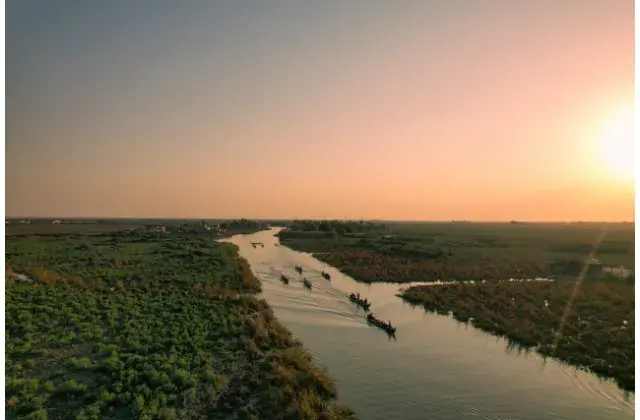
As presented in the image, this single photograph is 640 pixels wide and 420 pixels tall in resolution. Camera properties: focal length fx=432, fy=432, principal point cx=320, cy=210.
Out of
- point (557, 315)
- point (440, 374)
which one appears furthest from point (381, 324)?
point (557, 315)

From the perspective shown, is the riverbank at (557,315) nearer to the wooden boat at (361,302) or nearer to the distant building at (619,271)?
the wooden boat at (361,302)

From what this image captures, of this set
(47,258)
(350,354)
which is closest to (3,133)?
(350,354)

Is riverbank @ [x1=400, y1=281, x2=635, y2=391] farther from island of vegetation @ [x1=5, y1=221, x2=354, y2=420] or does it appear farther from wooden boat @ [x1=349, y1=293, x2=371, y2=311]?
island of vegetation @ [x1=5, y1=221, x2=354, y2=420]

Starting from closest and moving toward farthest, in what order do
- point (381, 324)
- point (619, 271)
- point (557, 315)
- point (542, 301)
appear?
point (381, 324) < point (557, 315) < point (542, 301) < point (619, 271)

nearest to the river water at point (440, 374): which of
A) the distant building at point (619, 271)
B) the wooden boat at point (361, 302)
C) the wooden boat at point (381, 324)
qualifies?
the wooden boat at point (381, 324)

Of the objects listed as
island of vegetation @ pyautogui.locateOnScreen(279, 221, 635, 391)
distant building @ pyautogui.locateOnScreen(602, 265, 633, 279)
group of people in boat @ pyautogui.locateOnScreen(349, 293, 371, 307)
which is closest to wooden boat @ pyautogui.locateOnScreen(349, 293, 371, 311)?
group of people in boat @ pyautogui.locateOnScreen(349, 293, 371, 307)

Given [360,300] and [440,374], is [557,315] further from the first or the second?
[440,374]

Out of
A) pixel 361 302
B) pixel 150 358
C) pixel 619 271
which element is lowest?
pixel 361 302
